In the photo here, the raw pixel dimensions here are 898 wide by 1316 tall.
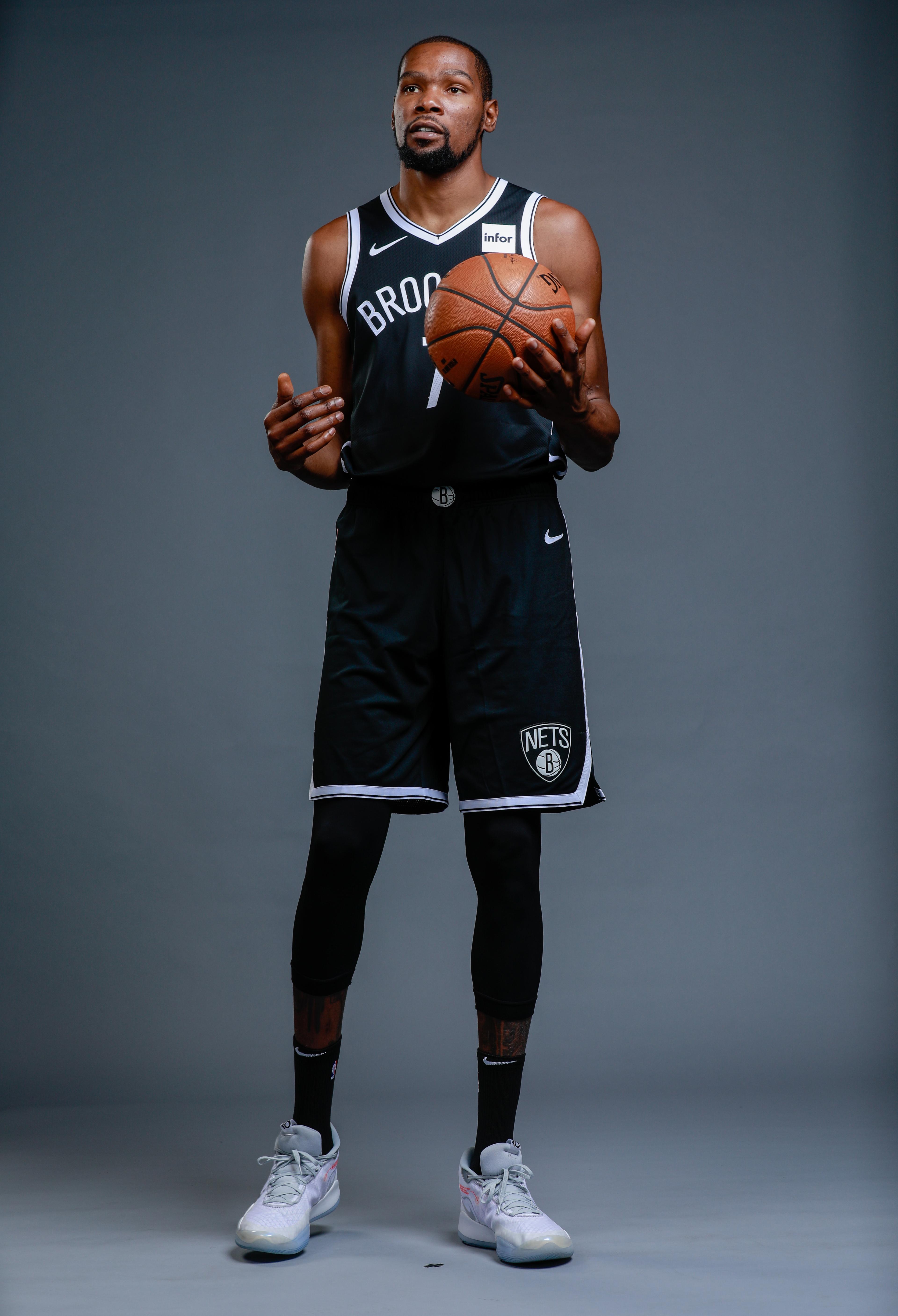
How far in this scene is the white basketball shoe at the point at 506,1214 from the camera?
1821 millimetres

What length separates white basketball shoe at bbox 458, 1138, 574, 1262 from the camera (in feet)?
5.98

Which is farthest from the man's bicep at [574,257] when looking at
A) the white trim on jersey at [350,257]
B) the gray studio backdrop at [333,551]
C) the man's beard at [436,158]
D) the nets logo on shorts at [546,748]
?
the gray studio backdrop at [333,551]

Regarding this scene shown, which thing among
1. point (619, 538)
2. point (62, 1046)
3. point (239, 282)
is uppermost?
point (239, 282)

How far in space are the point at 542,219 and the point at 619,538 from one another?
1244mm

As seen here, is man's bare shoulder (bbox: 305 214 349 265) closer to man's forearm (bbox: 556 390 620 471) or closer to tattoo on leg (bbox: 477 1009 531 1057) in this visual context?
man's forearm (bbox: 556 390 620 471)

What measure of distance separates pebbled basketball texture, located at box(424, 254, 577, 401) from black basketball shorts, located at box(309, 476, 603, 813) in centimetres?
24

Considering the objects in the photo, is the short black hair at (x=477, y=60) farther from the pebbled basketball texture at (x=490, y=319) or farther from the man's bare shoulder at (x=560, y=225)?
the pebbled basketball texture at (x=490, y=319)

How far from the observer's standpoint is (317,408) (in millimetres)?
1870

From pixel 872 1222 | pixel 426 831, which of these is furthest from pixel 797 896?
pixel 872 1222

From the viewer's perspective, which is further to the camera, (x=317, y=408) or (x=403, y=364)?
(x=403, y=364)

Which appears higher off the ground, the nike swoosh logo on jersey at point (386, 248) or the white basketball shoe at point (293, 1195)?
the nike swoosh logo on jersey at point (386, 248)

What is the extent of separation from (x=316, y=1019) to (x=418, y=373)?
1.06 meters

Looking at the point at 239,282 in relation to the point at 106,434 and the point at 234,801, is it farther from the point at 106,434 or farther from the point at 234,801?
the point at 234,801

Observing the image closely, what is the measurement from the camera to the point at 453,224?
206 centimetres
